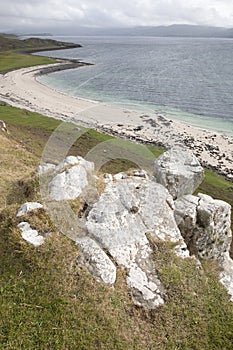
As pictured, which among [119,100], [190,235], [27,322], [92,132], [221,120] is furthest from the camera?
[119,100]

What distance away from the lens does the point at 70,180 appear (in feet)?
55.3

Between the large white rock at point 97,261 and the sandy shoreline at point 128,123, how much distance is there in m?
35.2

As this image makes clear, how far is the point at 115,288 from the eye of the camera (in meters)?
12.1

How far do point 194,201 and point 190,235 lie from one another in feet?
7.15

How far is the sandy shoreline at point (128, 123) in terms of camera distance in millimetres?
51981

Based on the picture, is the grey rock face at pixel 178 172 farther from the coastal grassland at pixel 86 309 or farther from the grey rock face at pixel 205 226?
the coastal grassland at pixel 86 309

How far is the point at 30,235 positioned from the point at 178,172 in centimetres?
1019

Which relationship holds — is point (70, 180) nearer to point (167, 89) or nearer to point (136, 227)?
point (136, 227)

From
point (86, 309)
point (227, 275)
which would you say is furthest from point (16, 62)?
point (86, 309)

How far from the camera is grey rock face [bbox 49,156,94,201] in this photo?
623 inches

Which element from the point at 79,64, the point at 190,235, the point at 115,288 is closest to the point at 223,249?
the point at 190,235

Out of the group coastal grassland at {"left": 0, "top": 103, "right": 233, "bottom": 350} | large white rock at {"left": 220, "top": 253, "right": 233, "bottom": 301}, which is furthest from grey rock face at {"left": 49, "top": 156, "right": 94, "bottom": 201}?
large white rock at {"left": 220, "top": 253, "right": 233, "bottom": 301}

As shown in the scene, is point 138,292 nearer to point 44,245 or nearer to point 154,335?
point 154,335

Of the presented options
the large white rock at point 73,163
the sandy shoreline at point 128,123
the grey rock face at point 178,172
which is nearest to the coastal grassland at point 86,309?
the large white rock at point 73,163
